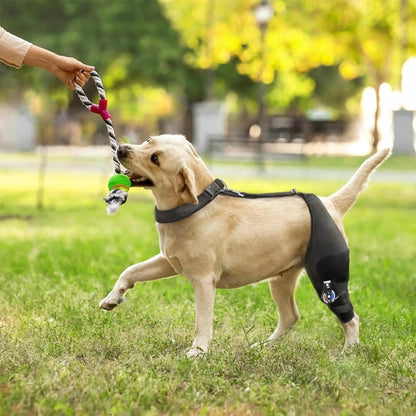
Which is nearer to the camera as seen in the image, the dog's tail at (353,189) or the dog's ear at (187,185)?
the dog's ear at (187,185)

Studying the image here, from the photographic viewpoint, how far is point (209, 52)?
32.6 m

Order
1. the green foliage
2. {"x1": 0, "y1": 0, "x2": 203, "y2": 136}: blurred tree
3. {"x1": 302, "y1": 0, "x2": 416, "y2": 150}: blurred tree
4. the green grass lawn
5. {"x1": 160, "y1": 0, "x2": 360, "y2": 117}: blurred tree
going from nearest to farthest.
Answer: the green grass lawn, {"x1": 302, "y1": 0, "x2": 416, "y2": 150}: blurred tree, the green foliage, {"x1": 160, "y1": 0, "x2": 360, "y2": 117}: blurred tree, {"x1": 0, "y1": 0, "x2": 203, "y2": 136}: blurred tree

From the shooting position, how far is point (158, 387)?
3.94 meters

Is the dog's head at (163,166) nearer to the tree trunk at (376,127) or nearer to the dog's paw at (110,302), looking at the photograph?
the dog's paw at (110,302)

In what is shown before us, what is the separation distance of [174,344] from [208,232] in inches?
30.7

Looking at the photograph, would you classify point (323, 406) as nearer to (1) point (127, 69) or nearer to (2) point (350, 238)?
(2) point (350, 238)

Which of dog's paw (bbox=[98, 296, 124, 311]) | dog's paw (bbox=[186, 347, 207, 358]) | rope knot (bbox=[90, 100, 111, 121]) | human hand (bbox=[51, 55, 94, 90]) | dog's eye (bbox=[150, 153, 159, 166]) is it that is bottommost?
dog's paw (bbox=[186, 347, 207, 358])

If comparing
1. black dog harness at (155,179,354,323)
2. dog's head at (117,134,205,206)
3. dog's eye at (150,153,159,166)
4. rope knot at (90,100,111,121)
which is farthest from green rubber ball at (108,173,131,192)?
rope knot at (90,100,111,121)

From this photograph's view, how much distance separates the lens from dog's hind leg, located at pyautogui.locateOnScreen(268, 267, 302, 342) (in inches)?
203

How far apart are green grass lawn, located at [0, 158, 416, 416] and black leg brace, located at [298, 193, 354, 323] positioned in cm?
33

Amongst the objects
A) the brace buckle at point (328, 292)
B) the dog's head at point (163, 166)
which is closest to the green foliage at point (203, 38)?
the brace buckle at point (328, 292)

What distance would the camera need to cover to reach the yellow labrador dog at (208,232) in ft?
14.7

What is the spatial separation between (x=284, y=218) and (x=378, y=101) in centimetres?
3087

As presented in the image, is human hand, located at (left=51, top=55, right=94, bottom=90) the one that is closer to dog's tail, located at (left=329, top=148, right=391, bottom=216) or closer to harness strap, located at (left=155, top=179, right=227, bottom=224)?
harness strap, located at (left=155, top=179, right=227, bottom=224)
